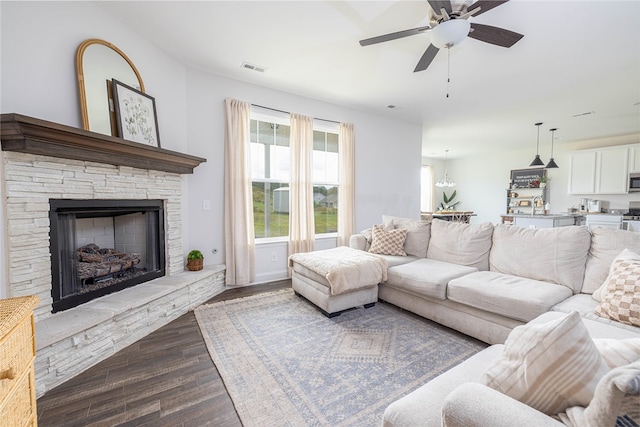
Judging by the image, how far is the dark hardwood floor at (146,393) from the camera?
141 centimetres

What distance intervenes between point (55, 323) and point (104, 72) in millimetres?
1972

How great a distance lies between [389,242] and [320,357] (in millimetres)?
1753

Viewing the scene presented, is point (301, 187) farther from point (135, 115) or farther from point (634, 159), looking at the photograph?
point (634, 159)

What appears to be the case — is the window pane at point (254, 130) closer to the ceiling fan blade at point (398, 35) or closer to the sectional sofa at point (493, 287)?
the ceiling fan blade at point (398, 35)

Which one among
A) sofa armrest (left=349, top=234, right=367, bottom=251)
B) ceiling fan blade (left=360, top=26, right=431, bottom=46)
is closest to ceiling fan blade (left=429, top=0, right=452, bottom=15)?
ceiling fan blade (left=360, top=26, right=431, bottom=46)

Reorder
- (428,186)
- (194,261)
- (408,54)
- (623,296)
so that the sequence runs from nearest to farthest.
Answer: (623,296)
(408,54)
(194,261)
(428,186)

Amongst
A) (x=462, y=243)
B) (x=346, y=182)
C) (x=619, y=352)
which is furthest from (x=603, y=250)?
(x=346, y=182)

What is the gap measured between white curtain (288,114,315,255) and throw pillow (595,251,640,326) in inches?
121

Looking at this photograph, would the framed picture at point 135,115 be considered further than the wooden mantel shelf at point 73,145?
Yes

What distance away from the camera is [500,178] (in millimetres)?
8164

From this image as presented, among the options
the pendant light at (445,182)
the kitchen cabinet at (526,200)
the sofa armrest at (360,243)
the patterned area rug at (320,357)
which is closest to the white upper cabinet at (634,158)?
the kitchen cabinet at (526,200)

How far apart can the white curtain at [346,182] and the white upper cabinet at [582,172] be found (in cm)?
591

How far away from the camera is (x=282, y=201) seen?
4.02 meters

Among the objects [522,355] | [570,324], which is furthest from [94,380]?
[570,324]
